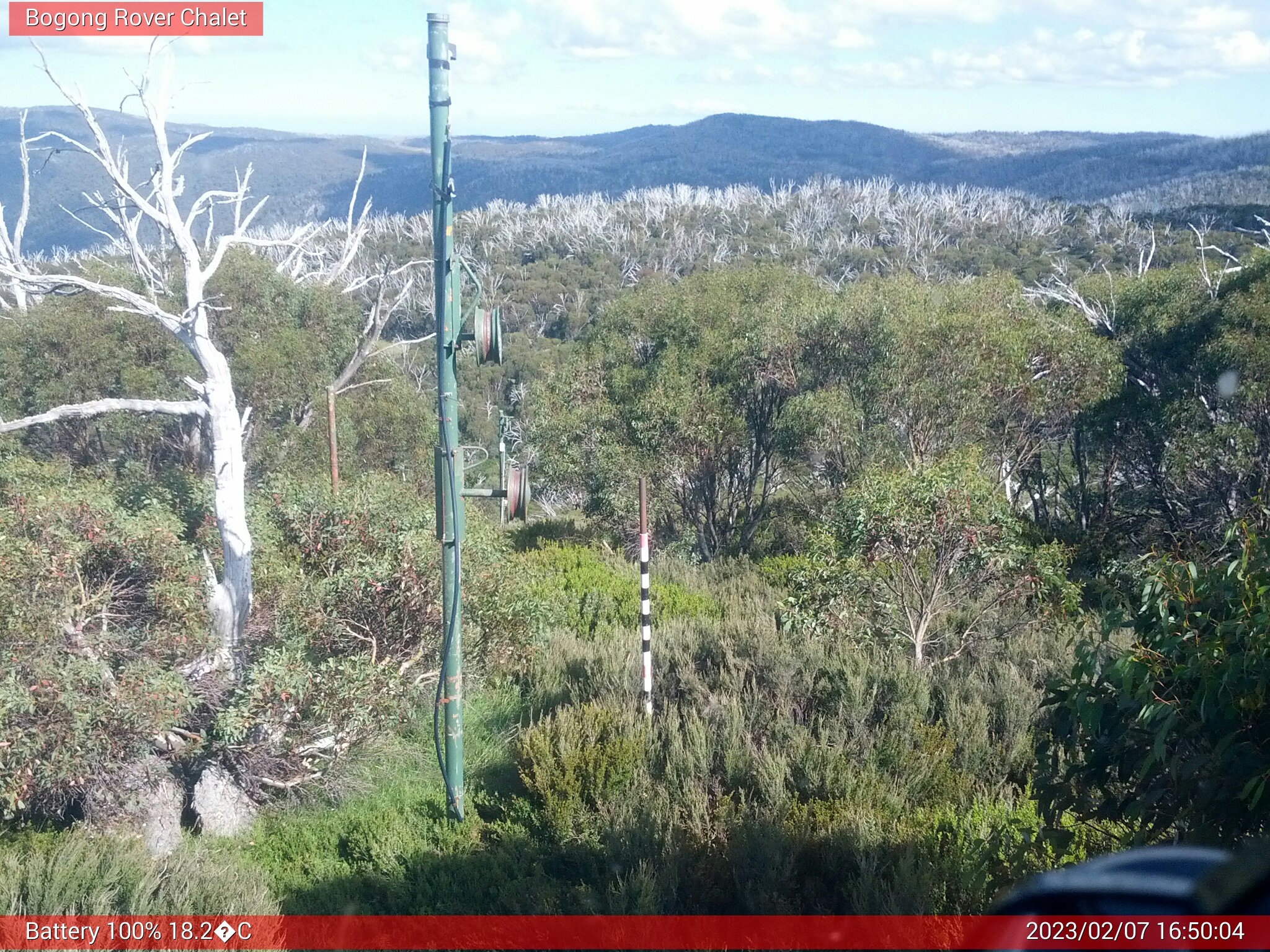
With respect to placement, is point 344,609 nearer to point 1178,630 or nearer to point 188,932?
point 188,932

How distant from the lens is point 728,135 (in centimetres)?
16062

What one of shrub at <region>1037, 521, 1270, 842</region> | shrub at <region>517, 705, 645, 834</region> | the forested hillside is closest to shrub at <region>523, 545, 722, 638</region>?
the forested hillside

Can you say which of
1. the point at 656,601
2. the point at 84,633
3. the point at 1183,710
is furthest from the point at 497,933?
the point at 656,601

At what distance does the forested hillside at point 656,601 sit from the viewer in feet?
16.5

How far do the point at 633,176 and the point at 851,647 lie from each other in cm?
13163

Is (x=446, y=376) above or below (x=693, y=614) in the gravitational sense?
above

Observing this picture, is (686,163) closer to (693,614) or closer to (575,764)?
(693,614)

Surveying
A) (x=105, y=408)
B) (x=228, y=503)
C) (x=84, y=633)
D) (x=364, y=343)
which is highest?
(x=105, y=408)

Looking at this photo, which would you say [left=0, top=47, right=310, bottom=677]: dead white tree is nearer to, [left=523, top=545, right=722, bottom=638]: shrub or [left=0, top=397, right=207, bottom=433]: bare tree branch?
[left=0, top=397, right=207, bottom=433]: bare tree branch

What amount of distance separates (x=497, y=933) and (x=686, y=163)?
140m

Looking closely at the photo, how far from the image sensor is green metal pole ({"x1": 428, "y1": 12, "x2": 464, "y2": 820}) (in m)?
5.99

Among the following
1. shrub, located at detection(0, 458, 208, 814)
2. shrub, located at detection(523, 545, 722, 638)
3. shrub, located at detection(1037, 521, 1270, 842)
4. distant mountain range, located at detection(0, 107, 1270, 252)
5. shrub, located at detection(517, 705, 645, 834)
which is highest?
distant mountain range, located at detection(0, 107, 1270, 252)

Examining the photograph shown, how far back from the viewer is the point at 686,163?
455ft

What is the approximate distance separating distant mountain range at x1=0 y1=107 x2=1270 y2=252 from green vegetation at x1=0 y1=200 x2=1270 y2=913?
141ft
